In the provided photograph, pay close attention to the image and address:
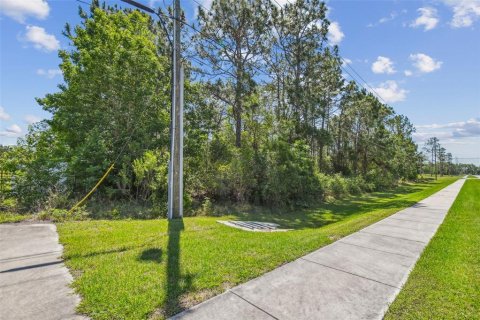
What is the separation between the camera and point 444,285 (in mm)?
3068

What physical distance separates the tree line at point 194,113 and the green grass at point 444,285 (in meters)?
6.42

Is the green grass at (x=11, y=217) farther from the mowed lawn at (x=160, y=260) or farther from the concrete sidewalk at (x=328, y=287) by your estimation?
the concrete sidewalk at (x=328, y=287)

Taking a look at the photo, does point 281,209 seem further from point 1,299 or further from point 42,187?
point 1,299

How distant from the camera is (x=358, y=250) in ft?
14.3

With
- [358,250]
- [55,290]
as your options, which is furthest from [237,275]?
[358,250]

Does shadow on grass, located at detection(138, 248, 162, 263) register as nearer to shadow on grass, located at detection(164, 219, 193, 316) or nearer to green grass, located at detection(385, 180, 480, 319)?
shadow on grass, located at detection(164, 219, 193, 316)

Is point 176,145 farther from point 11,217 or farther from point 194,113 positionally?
point 194,113

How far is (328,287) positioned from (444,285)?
1.44 m

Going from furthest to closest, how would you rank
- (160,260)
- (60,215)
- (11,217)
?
(60,215) → (11,217) → (160,260)

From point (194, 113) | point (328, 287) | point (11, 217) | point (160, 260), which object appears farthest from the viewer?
point (194, 113)

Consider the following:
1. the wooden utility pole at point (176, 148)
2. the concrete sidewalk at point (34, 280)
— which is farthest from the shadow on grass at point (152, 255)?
the wooden utility pole at point (176, 148)

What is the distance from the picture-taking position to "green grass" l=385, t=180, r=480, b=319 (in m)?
2.54

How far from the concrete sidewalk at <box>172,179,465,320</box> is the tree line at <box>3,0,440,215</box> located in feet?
17.6

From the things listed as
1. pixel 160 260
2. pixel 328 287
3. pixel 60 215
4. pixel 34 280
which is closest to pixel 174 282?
pixel 160 260
